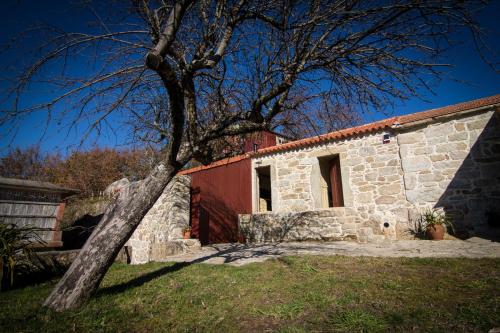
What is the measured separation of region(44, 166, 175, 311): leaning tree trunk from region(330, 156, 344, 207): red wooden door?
6200 millimetres

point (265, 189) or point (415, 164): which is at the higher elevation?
point (415, 164)

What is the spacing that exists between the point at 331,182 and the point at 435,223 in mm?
3087

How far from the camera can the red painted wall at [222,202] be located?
923 centimetres

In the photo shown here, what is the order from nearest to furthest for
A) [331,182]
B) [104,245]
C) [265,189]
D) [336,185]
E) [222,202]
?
[104,245] → [336,185] → [331,182] → [222,202] → [265,189]

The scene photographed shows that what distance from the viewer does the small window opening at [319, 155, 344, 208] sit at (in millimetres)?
8195

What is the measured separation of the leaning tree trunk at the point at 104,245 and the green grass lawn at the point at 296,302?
7.0 inches

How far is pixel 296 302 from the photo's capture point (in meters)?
2.48

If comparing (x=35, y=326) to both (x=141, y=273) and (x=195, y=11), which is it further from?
(x=195, y=11)

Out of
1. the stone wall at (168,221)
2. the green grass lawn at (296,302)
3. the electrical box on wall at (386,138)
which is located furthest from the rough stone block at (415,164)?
the stone wall at (168,221)

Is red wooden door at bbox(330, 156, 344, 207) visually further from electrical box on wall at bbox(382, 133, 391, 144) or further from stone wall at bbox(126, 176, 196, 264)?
stone wall at bbox(126, 176, 196, 264)

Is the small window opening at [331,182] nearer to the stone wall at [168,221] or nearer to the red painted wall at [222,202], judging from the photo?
the red painted wall at [222,202]

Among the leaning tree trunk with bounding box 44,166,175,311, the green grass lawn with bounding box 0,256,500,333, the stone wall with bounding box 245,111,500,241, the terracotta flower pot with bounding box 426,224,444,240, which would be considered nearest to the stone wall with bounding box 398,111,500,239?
the stone wall with bounding box 245,111,500,241

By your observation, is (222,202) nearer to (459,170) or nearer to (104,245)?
(104,245)

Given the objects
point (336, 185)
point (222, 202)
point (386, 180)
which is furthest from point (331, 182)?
point (222, 202)
